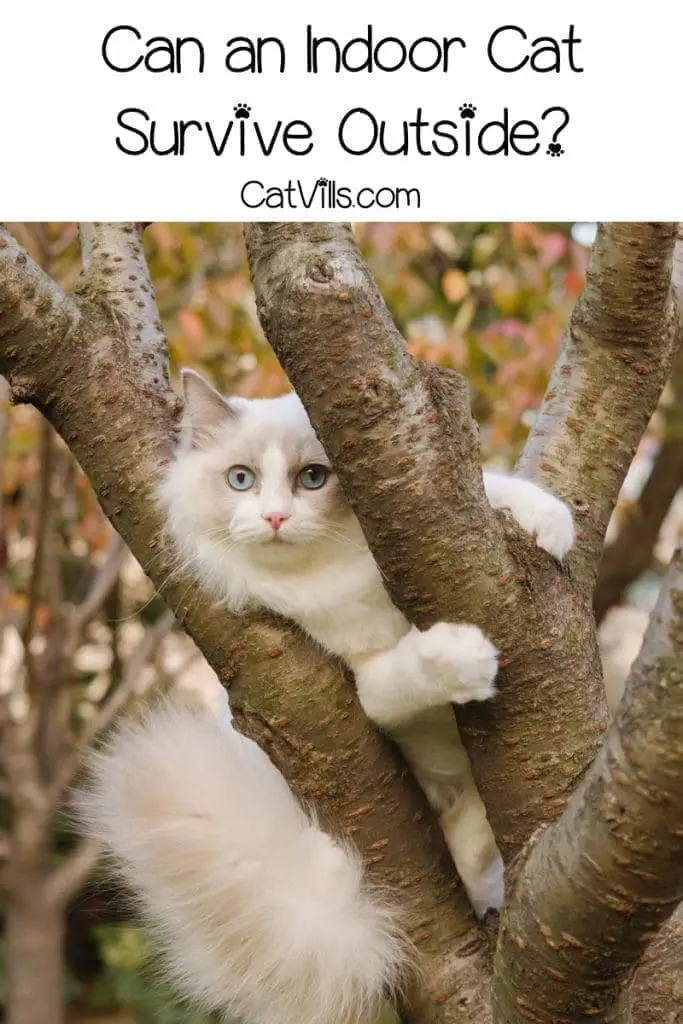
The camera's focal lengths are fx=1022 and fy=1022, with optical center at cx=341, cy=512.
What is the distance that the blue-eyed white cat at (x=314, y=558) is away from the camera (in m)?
1.16

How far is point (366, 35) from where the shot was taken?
1.28 metres

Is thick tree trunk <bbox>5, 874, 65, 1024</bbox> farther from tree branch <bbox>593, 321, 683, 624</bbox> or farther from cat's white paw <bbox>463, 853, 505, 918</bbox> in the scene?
tree branch <bbox>593, 321, 683, 624</bbox>

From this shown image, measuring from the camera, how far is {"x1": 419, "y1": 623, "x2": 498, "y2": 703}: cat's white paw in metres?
0.98

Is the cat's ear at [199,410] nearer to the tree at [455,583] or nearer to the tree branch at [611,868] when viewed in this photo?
the tree at [455,583]

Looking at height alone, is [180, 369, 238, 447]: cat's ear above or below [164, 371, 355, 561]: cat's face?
above

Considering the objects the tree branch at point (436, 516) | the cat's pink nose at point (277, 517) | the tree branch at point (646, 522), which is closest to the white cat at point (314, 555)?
the cat's pink nose at point (277, 517)

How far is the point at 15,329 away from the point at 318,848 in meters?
0.66

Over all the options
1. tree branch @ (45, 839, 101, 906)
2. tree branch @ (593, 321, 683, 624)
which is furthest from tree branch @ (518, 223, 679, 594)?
tree branch @ (593, 321, 683, 624)

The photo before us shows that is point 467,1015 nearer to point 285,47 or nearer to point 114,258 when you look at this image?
point 114,258

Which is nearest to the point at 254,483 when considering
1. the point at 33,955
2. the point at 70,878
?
the point at 70,878

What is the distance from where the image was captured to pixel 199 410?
1359 mm

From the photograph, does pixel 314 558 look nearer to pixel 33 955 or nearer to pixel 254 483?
pixel 254 483

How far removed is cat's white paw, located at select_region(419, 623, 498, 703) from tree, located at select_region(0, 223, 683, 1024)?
0.06 ft

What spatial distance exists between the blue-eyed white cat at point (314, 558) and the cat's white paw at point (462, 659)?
2.8 inches
